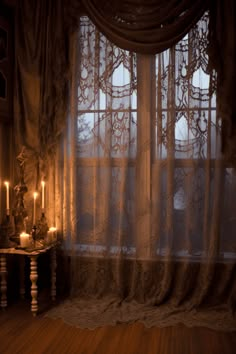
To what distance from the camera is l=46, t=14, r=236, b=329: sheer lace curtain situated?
109 inches

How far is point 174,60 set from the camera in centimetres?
280

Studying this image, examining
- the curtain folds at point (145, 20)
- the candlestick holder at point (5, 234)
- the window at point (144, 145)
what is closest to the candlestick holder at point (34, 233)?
the candlestick holder at point (5, 234)

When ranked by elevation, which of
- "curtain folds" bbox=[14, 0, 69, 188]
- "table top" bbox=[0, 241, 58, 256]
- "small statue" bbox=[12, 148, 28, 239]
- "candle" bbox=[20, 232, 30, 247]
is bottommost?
"table top" bbox=[0, 241, 58, 256]

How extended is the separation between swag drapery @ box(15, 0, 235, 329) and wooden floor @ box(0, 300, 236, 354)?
0.57 ft

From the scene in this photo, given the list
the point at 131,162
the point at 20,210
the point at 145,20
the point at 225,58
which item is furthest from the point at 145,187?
the point at 145,20

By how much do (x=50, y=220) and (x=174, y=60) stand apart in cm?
155

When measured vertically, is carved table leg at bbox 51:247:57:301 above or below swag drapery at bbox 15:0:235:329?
below

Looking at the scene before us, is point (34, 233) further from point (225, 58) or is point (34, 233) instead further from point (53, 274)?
point (225, 58)

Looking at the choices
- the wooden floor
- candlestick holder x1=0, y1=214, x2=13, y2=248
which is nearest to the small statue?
candlestick holder x1=0, y1=214, x2=13, y2=248

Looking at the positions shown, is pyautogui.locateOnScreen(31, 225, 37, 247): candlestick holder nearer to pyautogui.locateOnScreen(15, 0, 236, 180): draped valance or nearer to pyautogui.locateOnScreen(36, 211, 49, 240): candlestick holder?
pyautogui.locateOnScreen(36, 211, 49, 240): candlestick holder

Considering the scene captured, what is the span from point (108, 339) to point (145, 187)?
1.11 m

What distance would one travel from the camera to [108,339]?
2.36 meters

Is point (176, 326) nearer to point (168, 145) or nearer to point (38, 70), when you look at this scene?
point (168, 145)

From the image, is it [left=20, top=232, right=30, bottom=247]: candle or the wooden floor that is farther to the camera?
[left=20, top=232, right=30, bottom=247]: candle
